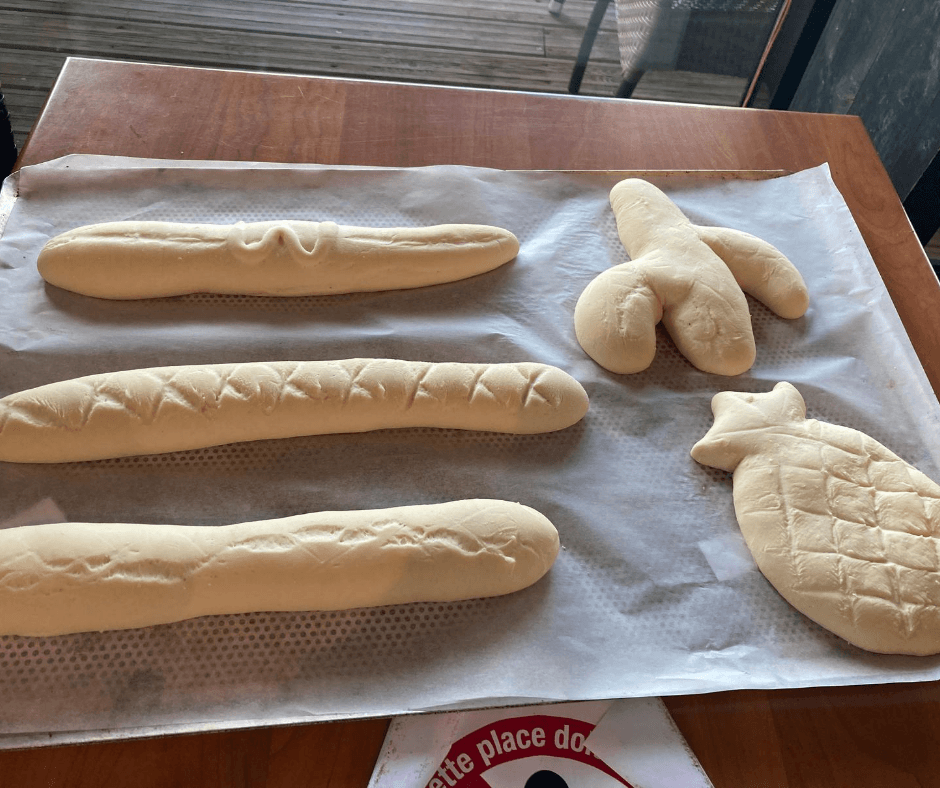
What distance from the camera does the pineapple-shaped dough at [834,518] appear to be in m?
1.27

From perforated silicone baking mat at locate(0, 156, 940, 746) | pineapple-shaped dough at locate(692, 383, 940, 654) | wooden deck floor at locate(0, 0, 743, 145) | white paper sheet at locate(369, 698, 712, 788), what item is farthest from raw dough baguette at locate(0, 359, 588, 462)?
wooden deck floor at locate(0, 0, 743, 145)

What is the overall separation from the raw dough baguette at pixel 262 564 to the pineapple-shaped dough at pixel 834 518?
44cm

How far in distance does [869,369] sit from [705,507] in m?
0.60

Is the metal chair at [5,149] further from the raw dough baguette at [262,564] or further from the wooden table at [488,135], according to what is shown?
the raw dough baguette at [262,564]

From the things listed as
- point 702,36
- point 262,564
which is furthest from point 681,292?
point 702,36

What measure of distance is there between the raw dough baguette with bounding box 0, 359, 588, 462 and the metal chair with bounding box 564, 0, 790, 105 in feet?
6.49

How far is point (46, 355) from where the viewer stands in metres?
1.49

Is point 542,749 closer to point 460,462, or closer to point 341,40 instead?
point 460,462

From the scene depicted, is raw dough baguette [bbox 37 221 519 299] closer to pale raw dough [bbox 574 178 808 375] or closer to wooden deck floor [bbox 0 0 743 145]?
pale raw dough [bbox 574 178 808 375]

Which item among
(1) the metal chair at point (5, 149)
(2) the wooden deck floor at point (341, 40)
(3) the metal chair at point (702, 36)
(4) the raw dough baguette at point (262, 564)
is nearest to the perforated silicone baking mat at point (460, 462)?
(4) the raw dough baguette at point (262, 564)

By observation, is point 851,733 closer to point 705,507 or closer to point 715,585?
point 715,585

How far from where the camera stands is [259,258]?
1623mm

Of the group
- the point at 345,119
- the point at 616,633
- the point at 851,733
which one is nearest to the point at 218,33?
the point at 345,119

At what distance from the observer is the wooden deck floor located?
3.37 meters
